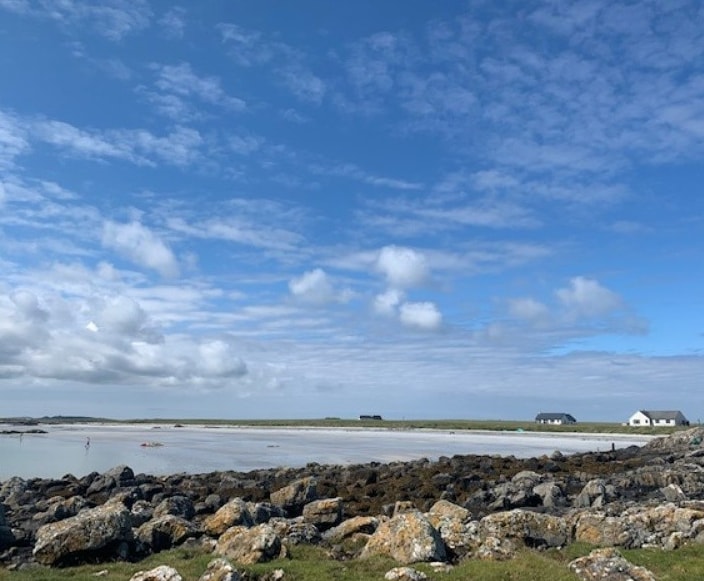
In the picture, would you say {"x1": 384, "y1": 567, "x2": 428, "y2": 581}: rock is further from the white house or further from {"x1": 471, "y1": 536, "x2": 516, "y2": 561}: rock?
the white house

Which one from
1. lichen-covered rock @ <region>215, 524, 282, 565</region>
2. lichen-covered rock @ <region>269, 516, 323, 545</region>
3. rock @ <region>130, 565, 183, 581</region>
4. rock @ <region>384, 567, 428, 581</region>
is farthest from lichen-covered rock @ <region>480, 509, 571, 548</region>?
rock @ <region>130, 565, 183, 581</region>

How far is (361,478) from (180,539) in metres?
19.3

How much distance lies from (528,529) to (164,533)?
382 inches

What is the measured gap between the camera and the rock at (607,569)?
1308cm

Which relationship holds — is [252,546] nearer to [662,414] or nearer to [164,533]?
[164,533]

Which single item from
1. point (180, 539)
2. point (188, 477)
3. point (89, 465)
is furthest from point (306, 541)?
point (89, 465)

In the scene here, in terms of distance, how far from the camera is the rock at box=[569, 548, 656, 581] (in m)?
13.1

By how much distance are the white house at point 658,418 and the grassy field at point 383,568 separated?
438ft

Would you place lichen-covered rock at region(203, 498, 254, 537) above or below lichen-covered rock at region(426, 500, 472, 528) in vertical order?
below

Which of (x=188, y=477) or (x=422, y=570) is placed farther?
(x=188, y=477)

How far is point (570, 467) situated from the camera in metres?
41.7

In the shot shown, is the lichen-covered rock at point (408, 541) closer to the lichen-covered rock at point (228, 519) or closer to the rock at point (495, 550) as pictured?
the rock at point (495, 550)

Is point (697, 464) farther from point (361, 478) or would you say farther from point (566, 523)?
point (566, 523)

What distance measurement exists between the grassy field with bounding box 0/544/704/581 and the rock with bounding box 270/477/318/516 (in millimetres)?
10346
